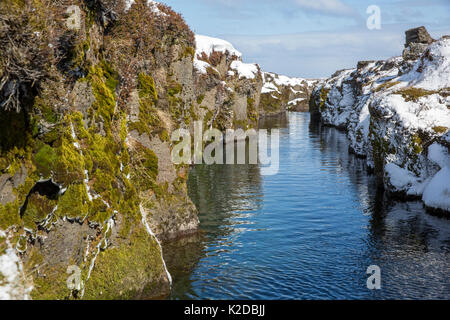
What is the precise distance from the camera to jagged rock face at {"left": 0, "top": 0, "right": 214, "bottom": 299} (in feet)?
54.0

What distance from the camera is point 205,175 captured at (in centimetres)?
6281

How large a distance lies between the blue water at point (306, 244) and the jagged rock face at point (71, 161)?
5.09 metres

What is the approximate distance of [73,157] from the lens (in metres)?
19.1

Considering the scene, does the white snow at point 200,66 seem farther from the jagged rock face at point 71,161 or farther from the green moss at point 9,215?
the green moss at point 9,215

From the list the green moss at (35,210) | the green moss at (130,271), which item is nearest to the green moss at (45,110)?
the green moss at (35,210)

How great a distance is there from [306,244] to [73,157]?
2060cm

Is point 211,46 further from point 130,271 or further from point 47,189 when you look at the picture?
point 47,189

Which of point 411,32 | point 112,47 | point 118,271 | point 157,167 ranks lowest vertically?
point 118,271

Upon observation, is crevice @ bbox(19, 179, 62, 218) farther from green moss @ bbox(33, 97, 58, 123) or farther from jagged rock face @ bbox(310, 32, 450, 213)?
jagged rock face @ bbox(310, 32, 450, 213)

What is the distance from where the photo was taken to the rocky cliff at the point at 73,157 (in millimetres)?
16359

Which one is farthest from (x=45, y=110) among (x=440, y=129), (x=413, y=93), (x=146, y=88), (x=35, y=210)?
(x=413, y=93)
